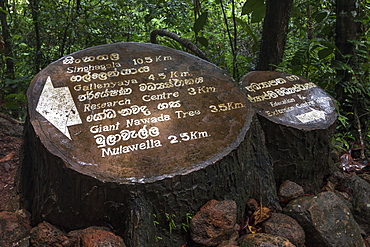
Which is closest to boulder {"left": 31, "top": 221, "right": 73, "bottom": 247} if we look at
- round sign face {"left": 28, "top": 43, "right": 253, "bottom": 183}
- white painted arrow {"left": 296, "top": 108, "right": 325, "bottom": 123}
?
round sign face {"left": 28, "top": 43, "right": 253, "bottom": 183}

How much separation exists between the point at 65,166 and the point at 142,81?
0.94 meters

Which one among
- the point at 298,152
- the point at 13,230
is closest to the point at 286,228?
the point at 298,152

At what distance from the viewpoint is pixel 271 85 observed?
3092 mm

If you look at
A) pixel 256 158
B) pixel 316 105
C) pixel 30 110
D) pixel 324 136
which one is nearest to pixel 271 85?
pixel 316 105

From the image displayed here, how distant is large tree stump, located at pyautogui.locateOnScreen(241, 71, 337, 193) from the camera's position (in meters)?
2.72

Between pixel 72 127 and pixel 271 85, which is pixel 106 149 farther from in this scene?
pixel 271 85

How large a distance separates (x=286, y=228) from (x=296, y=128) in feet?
2.64

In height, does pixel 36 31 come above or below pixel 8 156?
above

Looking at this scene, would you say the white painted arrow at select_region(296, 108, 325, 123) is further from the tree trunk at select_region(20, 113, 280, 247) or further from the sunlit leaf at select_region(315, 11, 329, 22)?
the sunlit leaf at select_region(315, 11, 329, 22)

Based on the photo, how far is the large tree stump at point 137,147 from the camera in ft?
6.40

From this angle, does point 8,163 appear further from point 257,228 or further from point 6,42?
point 257,228

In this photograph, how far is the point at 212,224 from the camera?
206cm

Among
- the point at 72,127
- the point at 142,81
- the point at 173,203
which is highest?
the point at 142,81

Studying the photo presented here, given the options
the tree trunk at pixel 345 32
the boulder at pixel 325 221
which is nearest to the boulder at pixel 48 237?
the boulder at pixel 325 221
